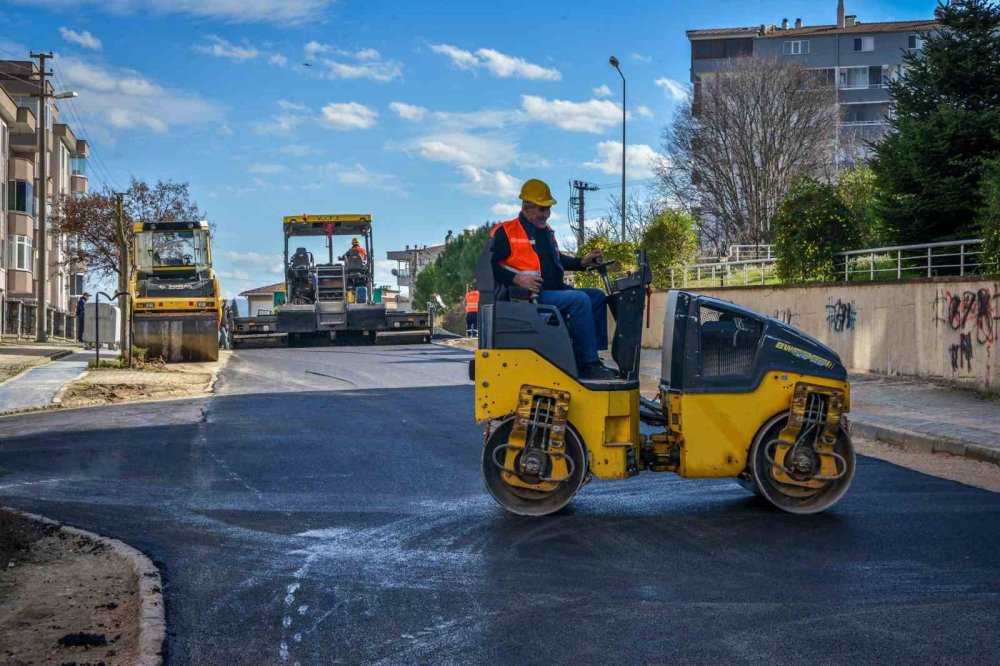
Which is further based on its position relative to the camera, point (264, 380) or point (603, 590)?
point (264, 380)

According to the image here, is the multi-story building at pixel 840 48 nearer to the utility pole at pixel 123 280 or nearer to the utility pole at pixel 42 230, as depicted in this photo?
the utility pole at pixel 42 230

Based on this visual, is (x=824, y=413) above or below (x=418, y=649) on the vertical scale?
above

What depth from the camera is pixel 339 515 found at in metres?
8.67

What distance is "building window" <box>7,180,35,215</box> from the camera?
5431 centimetres

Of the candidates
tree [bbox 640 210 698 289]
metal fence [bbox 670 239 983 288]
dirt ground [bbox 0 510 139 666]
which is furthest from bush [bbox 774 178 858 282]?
dirt ground [bbox 0 510 139 666]

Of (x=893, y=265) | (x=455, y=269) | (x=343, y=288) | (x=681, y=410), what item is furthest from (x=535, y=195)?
(x=455, y=269)

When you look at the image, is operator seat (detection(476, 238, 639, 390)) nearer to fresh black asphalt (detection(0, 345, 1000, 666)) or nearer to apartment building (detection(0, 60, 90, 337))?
fresh black asphalt (detection(0, 345, 1000, 666))

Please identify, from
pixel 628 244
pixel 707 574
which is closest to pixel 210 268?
pixel 628 244

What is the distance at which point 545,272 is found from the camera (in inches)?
335

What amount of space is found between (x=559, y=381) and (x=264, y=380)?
1488 cm

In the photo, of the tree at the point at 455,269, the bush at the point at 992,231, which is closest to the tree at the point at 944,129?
the bush at the point at 992,231

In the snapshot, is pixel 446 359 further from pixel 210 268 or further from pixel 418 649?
pixel 418 649

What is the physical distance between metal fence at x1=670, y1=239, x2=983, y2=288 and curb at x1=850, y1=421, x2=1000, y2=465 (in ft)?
20.1

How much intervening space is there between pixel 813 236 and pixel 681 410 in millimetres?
19078
